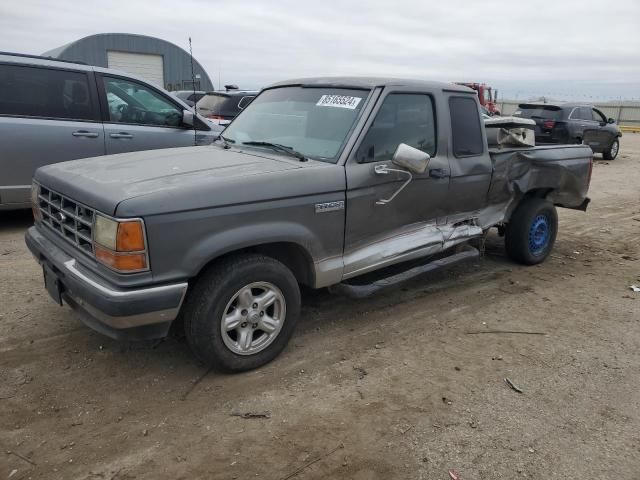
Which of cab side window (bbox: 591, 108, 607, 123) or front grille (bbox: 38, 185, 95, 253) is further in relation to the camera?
cab side window (bbox: 591, 108, 607, 123)

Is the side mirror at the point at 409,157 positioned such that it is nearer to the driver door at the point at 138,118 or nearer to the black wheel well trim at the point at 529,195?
the black wheel well trim at the point at 529,195

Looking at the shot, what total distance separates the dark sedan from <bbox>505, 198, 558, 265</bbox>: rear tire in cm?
987

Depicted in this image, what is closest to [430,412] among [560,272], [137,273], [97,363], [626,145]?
[137,273]

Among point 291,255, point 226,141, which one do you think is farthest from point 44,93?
point 291,255

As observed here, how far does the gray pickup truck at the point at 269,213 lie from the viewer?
2.89m

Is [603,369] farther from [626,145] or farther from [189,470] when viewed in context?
[626,145]

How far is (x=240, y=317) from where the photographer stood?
129 inches

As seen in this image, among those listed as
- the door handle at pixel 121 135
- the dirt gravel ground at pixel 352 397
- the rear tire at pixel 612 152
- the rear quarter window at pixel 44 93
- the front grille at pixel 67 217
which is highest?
the rear quarter window at pixel 44 93

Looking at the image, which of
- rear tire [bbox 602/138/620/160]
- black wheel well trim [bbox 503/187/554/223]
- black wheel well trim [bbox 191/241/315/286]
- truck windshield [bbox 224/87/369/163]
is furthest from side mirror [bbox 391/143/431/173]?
rear tire [bbox 602/138/620/160]

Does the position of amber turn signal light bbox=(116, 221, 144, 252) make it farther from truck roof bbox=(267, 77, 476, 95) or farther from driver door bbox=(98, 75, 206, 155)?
driver door bbox=(98, 75, 206, 155)

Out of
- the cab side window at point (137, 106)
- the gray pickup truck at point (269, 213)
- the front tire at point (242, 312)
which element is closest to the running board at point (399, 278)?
the gray pickup truck at point (269, 213)

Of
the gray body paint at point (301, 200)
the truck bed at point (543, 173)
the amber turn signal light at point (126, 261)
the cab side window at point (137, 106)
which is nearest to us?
the amber turn signal light at point (126, 261)

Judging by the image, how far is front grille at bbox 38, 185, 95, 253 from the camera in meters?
3.07

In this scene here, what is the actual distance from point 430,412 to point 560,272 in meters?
3.30
